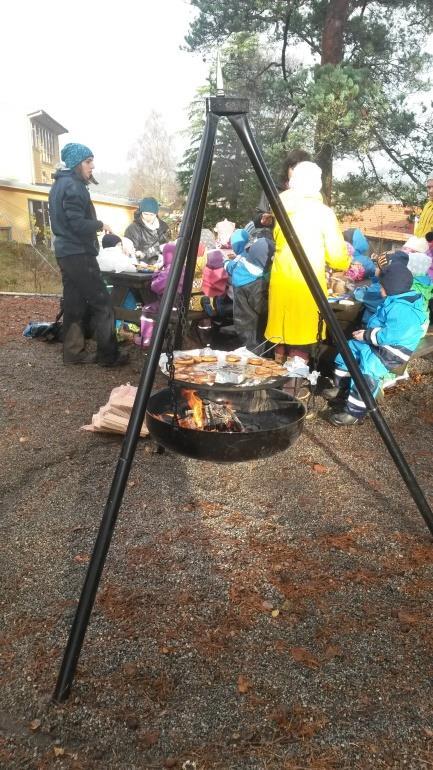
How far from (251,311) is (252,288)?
24 cm

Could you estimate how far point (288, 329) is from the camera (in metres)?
4.07

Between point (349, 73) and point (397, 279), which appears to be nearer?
point (397, 279)

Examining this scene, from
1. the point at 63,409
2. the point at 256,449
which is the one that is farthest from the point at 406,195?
the point at 256,449

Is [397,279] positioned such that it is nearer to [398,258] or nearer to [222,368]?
[398,258]

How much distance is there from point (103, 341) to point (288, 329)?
253 cm

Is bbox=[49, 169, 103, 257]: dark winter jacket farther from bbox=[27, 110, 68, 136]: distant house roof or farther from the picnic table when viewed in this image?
bbox=[27, 110, 68, 136]: distant house roof

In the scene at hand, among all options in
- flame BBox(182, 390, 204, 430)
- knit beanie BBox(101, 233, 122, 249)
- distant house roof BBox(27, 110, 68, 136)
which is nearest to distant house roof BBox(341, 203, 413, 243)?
distant house roof BBox(27, 110, 68, 136)

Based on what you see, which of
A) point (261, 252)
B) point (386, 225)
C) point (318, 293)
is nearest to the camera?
point (318, 293)

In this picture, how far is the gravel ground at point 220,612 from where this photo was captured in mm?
1712

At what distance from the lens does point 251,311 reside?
4.89 metres

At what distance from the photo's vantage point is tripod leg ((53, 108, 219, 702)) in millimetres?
1808

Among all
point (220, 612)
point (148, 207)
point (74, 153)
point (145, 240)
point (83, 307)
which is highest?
point (74, 153)

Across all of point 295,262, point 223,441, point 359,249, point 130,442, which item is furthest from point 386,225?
point 130,442

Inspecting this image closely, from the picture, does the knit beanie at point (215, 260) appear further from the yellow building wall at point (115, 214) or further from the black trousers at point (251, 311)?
the yellow building wall at point (115, 214)
